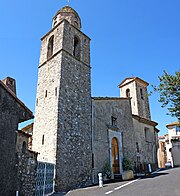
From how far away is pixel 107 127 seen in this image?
17.5m

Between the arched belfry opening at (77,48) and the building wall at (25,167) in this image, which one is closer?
the building wall at (25,167)

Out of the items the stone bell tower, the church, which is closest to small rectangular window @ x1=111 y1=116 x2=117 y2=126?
the church

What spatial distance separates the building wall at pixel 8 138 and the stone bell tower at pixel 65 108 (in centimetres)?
619

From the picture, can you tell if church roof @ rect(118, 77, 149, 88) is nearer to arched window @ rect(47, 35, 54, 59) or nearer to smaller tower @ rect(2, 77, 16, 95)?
arched window @ rect(47, 35, 54, 59)

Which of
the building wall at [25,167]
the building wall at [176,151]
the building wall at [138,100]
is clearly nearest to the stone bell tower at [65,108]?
the building wall at [25,167]

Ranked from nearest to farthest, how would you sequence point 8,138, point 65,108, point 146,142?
1. point 8,138
2. point 65,108
3. point 146,142

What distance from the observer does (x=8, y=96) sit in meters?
6.45

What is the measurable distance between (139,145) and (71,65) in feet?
38.2

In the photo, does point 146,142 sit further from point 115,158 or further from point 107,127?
point 107,127

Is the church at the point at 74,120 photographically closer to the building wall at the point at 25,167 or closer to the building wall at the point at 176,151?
the building wall at the point at 25,167

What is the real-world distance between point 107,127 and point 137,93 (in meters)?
12.5

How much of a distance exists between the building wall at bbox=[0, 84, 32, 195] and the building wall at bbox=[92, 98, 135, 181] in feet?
32.1

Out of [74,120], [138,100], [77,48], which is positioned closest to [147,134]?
[138,100]

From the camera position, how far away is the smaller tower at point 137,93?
91.4 feet
